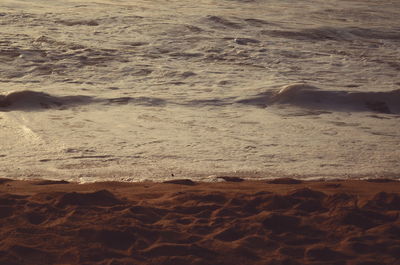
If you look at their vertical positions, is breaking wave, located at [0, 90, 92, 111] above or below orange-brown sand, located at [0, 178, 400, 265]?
below

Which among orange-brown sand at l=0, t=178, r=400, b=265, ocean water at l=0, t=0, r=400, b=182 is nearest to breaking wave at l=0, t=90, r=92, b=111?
ocean water at l=0, t=0, r=400, b=182

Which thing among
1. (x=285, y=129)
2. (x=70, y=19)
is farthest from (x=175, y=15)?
(x=285, y=129)

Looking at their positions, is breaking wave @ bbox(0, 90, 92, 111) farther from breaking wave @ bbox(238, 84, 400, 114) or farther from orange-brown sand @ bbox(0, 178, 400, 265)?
orange-brown sand @ bbox(0, 178, 400, 265)

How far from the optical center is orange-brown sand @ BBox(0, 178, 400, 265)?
3621mm

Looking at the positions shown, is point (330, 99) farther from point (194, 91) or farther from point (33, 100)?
point (33, 100)

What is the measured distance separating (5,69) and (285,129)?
3.62 m

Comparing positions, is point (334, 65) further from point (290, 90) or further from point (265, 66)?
point (290, 90)

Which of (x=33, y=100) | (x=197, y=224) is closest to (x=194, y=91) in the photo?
(x=33, y=100)

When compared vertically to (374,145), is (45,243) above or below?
above

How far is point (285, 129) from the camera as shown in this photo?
641 centimetres

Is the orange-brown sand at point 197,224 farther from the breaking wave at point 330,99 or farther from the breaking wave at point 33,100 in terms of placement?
the breaking wave at point 330,99

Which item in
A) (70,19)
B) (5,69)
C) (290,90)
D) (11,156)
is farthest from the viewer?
(70,19)

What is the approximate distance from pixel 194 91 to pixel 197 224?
3757 millimetres

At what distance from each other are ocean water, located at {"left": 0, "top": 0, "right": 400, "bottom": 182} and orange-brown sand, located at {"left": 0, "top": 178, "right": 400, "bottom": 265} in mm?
627
